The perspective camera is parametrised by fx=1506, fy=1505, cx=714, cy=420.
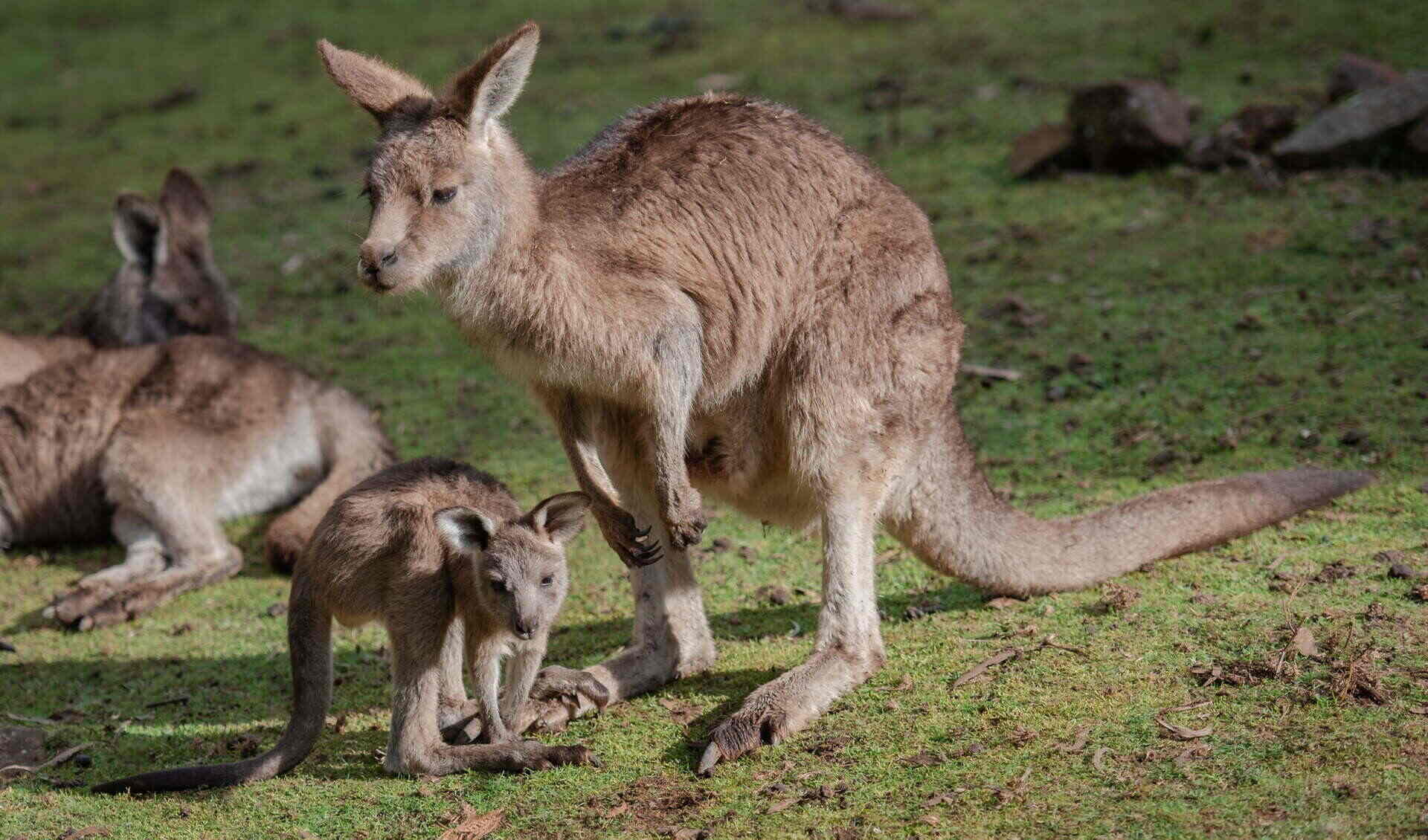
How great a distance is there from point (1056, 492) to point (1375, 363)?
1.52 m

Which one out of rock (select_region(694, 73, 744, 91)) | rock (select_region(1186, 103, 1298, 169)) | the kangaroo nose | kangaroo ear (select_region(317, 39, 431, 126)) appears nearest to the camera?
the kangaroo nose

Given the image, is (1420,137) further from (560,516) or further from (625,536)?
(560,516)

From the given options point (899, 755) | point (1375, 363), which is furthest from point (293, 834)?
point (1375, 363)

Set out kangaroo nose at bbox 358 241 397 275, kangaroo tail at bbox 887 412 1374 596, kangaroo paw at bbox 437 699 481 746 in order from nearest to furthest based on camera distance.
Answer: kangaroo nose at bbox 358 241 397 275 < kangaroo paw at bbox 437 699 481 746 < kangaroo tail at bbox 887 412 1374 596

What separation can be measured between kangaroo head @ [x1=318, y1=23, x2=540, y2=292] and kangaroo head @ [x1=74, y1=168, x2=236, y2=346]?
391 centimetres

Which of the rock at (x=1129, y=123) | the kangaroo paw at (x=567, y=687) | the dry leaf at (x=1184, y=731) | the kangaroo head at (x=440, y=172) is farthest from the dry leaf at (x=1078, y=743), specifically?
the rock at (x=1129, y=123)

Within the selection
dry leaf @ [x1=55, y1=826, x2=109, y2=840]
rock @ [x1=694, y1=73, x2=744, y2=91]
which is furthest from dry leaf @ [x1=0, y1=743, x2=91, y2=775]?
rock @ [x1=694, y1=73, x2=744, y2=91]

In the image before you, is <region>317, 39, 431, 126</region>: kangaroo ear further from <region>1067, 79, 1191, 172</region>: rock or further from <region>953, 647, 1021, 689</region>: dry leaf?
<region>1067, 79, 1191, 172</region>: rock

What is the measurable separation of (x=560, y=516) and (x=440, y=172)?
945 mm

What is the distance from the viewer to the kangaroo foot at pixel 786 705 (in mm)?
3809

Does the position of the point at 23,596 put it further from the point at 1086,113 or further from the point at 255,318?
the point at 1086,113

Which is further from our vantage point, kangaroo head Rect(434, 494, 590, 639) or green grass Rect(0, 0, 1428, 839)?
kangaroo head Rect(434, 494, 590, 639)

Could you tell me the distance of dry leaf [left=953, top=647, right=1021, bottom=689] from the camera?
404 cm

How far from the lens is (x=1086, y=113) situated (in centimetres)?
820
